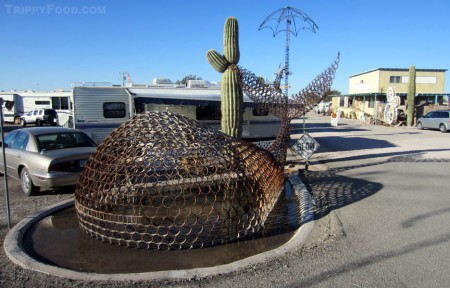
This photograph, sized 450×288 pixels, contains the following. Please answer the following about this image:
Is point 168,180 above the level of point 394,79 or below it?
below

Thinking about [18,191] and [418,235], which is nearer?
[418,235]

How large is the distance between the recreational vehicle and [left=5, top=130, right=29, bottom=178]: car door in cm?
571

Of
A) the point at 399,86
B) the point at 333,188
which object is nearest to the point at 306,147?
the point at 333,188

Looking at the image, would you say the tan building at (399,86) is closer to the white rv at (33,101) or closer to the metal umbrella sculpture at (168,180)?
the white rv at (33,101)

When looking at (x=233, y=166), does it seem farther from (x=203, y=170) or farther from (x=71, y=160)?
(x=71, y=160)

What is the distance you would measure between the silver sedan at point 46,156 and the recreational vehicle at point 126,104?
5627 mm

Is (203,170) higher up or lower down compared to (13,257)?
higher up

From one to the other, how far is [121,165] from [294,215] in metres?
3.19

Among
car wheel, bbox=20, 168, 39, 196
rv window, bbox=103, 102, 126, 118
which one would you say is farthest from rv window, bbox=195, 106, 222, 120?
car wheel, bbox=20, 168, 39, 196

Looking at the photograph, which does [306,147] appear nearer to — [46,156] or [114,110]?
[46,156]

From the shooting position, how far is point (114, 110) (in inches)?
597

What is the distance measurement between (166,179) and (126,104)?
36.4 feet

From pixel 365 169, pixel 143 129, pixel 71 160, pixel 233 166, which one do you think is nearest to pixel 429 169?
pixel 365 169

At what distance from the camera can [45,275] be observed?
404cm
